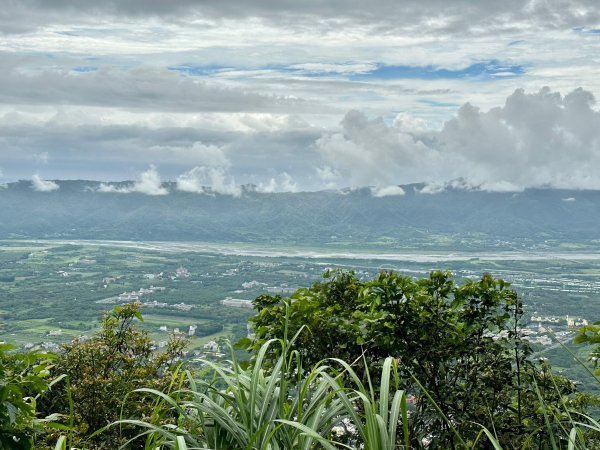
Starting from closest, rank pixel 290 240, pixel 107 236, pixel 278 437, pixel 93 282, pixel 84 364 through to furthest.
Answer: pixel 278 437 < pixel 84 364 < pixel 93 282 < pixel 290 240 < pixel 107 236

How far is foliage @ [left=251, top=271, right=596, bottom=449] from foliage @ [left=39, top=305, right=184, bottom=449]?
1147 millimetres

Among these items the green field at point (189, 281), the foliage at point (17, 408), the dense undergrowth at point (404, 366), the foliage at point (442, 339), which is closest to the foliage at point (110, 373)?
the dense undergrowth at point (404, 366)

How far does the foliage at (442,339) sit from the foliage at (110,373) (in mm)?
1147

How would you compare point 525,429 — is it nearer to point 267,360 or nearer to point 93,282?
point 267,360

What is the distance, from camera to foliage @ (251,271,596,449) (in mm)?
4641

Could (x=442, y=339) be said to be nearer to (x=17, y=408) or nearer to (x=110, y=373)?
(x=110, y=373)

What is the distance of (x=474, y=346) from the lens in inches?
191

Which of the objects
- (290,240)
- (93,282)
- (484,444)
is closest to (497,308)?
(484,444)

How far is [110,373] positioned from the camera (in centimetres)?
576

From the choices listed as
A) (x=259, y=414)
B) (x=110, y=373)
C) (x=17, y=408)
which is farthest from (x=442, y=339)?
(x=17, y=408)

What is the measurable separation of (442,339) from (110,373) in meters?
2.59

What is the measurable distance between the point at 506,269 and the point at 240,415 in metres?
91.7

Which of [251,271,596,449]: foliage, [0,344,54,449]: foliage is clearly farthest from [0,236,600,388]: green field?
[0,344,54,449]: foliage

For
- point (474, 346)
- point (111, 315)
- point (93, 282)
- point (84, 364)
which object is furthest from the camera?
point (93, 282)
